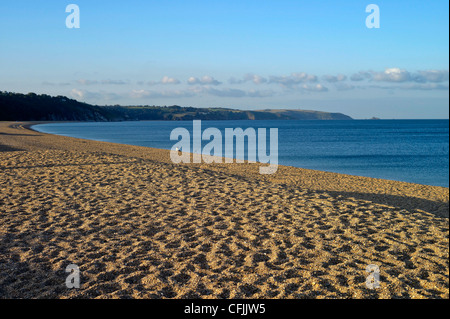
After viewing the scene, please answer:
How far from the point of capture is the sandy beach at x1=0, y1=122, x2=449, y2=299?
457cm

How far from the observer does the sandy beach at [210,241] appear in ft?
15.0

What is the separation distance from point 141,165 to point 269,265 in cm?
1047

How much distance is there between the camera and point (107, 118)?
180 meters

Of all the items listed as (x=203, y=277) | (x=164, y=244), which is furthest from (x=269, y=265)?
(x=164, y=244)

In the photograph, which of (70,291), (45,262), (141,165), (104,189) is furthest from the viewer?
(141,165)
